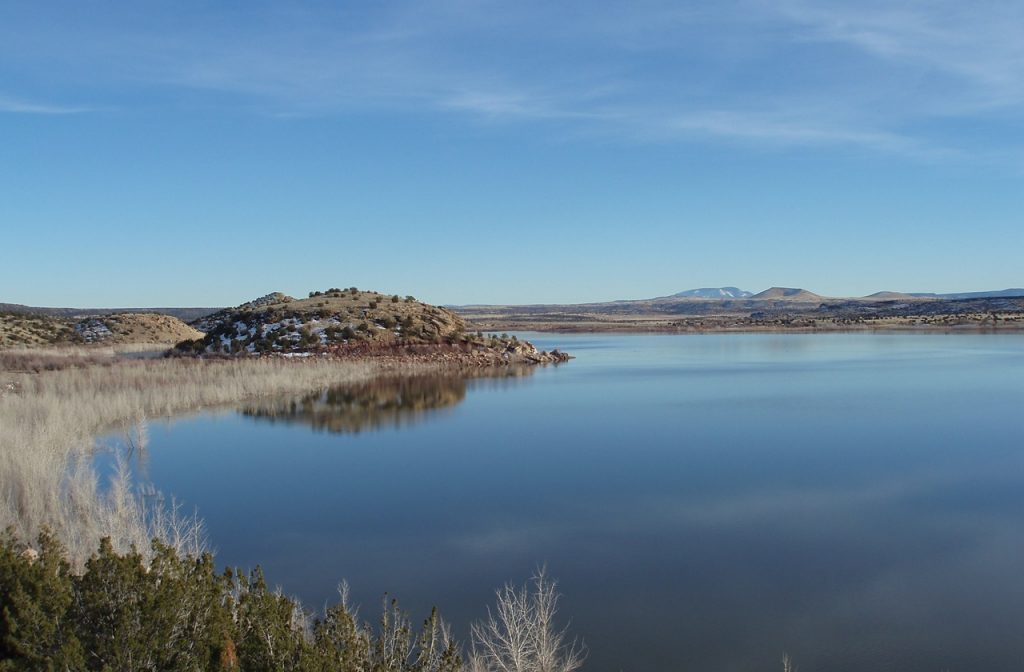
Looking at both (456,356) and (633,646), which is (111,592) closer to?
(633,646)

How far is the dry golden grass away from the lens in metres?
9.08

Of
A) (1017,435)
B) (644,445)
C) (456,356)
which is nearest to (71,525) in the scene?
(644,445)

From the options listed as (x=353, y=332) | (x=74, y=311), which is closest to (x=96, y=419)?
(x=353, y=332)

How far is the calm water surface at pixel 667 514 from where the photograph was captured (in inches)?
291

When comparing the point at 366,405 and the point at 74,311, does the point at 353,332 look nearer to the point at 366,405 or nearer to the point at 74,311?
the point at 366,405

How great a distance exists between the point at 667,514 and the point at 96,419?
1366 cm

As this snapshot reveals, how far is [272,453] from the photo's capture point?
16797 millimetres

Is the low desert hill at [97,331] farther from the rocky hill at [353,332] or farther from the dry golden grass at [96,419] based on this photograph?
the dry golden grass at [96,419]

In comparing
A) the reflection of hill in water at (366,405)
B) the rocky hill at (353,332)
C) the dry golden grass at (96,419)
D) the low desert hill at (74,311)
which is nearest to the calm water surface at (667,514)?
the reflection of hill in water at (366,405)

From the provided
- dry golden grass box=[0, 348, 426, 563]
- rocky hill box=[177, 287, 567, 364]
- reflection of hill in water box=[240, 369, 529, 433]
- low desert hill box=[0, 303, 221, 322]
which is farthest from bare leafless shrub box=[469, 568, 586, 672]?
low desert hill box=[0, 303, 221, 322]

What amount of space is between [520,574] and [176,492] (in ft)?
23.0

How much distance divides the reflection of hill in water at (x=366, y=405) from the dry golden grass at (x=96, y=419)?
4.79ft

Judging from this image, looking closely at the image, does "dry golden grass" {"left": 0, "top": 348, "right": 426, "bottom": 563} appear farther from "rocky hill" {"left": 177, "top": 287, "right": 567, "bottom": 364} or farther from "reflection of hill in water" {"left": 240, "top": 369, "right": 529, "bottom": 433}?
"rocky hill" {"left": 177, "top": 287, "right": 567, "bottom": 364}

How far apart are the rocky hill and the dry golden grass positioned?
131 inches
